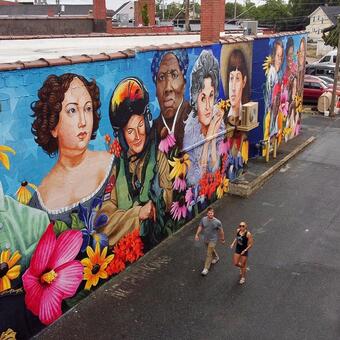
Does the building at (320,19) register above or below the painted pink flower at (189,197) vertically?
above

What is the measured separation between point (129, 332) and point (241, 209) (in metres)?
6.73

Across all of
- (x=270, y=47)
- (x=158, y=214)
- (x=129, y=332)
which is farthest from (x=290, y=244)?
(x=270, y=47)

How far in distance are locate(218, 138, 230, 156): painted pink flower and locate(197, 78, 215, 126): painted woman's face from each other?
1.36 meters

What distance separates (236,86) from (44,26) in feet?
42.9

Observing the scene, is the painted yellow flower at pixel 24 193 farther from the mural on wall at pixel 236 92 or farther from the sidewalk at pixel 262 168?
the sidewalk at pixel 262 168

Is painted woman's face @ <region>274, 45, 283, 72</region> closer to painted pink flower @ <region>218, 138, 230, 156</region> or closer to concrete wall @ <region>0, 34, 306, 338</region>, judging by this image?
concrete wall @ <region>0, 34, 306, 338</region>

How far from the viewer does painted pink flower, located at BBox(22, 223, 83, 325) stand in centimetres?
833

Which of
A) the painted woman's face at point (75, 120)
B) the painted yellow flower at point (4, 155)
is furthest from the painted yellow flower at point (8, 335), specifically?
the painted woman's face at point (75, 120)

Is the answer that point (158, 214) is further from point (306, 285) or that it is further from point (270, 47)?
point (270, 47)

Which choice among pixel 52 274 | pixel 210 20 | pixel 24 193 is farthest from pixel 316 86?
pixel 24 193

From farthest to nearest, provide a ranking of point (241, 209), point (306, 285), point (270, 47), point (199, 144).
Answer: point (270, 47) → point (241, 209) → point (199, 144) → point (306, 285)

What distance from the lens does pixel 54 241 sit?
8.62 meters

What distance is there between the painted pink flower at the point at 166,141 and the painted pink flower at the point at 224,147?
121 inches

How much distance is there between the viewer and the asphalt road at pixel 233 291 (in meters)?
8.76
